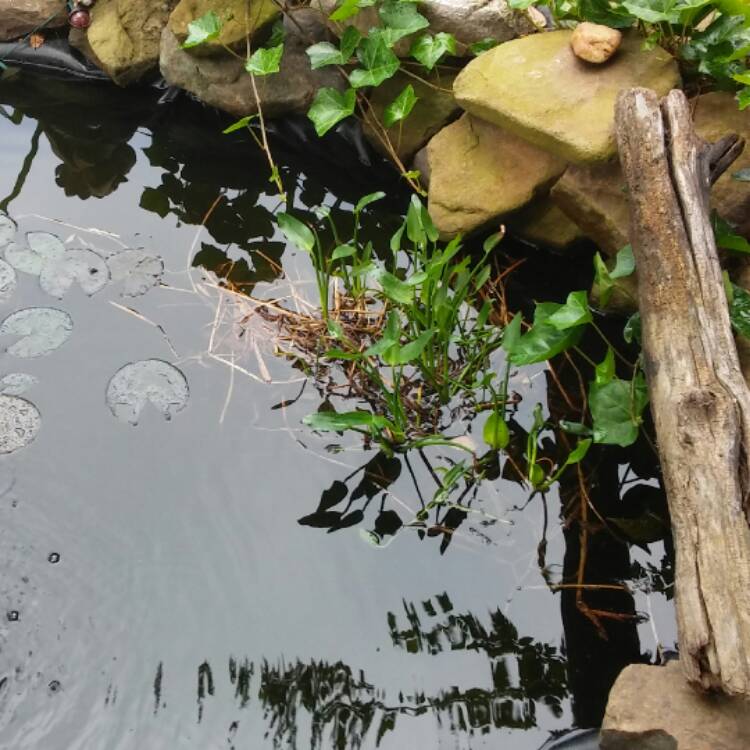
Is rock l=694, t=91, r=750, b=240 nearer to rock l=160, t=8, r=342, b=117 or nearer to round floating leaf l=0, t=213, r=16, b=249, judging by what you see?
rock l=160, t=8, r=342, b=117

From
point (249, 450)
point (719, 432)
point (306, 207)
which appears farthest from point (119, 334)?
point (719, 432)

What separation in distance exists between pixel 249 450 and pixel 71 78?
2290mm

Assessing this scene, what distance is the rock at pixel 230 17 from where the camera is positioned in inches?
125

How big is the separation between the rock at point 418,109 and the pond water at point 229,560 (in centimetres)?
57

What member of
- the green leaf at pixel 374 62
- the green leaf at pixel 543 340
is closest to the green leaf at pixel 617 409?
the green leaf at pixel 543 340

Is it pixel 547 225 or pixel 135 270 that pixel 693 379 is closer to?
pixel 547 225

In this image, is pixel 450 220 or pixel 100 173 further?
pixel 100 173

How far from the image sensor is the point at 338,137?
3359mm

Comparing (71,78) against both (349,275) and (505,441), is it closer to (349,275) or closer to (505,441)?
(349,275)

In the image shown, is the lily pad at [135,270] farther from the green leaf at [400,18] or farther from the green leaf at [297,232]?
the green leaf at [400,18]

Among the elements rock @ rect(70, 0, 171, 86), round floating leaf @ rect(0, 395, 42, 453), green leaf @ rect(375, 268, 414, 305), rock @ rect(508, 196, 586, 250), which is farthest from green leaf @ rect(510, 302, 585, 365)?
rock @ rect(70, 0, 171, 86)

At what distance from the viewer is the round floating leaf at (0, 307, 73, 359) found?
255 cm

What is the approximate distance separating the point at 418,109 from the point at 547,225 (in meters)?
0.61

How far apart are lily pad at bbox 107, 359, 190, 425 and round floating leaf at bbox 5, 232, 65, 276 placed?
1.87 ft
